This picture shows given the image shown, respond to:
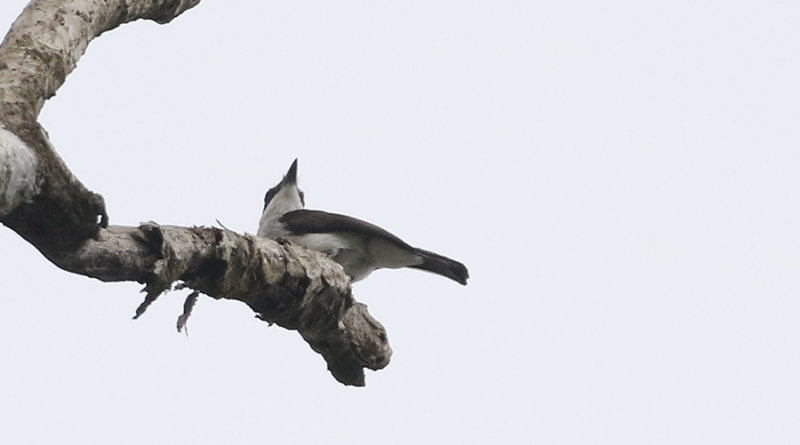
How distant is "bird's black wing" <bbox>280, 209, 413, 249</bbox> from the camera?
786 cm

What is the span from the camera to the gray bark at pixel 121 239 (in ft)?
11.4

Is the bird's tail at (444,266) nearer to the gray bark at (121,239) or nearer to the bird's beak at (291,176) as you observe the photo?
the bird's beak at (291,176)

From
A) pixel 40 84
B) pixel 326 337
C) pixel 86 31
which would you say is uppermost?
pixel 86 31

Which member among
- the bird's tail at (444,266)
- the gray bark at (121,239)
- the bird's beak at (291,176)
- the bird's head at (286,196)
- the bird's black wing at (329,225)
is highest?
the bird's beak at (291,176)

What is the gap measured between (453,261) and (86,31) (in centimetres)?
386

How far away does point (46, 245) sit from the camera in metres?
3.59

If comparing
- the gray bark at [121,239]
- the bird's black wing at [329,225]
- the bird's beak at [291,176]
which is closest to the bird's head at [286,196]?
the bird's beak at [291,176]

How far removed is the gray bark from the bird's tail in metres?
2.31

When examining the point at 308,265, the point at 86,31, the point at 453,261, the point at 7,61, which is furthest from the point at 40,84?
the point at 453,261

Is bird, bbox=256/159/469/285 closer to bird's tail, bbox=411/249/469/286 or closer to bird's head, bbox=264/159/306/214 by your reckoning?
bird's tail, bbox=411/249/469/286

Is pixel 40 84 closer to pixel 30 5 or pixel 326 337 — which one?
pixel 30 5

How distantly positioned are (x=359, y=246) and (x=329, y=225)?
0.89 ft

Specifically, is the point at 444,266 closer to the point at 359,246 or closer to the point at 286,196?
the point at 359,246

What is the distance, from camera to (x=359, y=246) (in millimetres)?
8062
